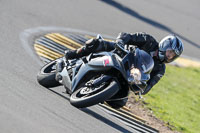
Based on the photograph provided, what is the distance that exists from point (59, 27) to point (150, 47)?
5247mm

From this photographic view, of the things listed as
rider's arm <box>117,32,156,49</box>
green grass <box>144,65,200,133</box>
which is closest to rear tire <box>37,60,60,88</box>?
rider's arm <box>117,32,156,49</box>

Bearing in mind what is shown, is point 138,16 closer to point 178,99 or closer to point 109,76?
point 178,99

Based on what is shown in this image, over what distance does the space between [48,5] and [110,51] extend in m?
7.13

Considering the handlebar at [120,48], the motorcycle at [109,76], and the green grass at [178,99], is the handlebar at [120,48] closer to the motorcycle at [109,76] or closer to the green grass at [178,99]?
the motorcycle at [109,76]

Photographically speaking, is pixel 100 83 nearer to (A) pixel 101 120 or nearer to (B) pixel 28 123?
(A) pixel 101 120

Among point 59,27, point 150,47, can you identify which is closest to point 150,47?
point 150,47

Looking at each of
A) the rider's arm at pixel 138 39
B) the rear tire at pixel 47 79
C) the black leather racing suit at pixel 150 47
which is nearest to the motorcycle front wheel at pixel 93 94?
the rear tire at pixel 47 79

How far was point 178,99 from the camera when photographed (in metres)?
11.5

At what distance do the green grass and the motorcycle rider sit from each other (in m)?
2.15

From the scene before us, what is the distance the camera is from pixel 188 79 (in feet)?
45.0

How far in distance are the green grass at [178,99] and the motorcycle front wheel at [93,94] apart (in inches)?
125

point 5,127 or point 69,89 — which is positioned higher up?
point 5,127

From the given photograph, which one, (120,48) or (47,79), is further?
(47,79)

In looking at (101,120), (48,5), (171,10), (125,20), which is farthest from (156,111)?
(171,10)
